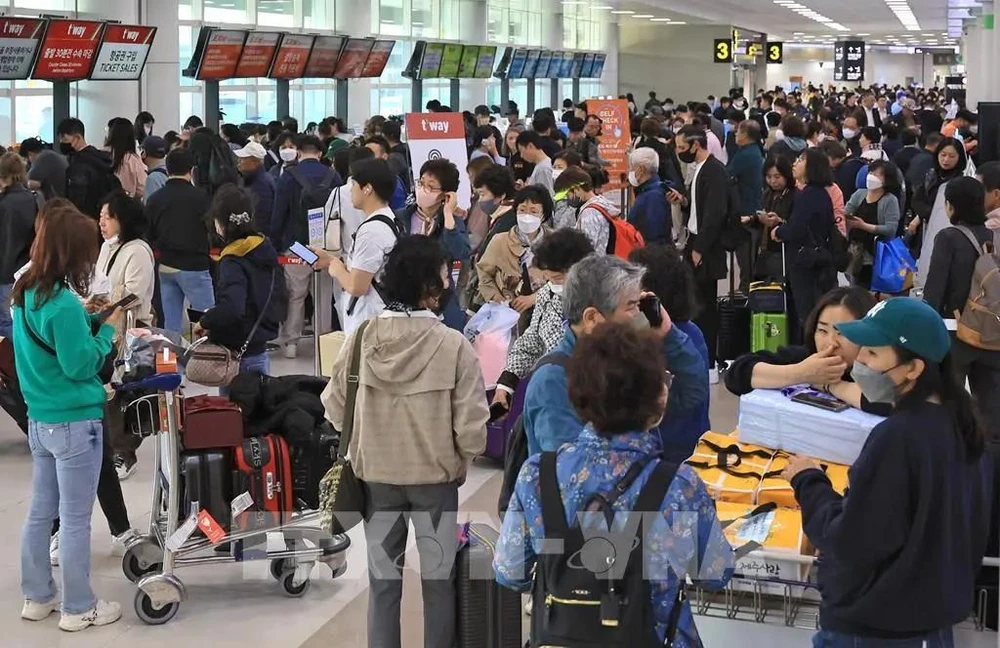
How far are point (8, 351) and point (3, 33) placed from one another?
6955 mm

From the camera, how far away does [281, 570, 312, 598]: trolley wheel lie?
219 inches

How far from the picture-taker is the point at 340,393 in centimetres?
431

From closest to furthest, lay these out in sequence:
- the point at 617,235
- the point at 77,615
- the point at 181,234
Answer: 1. the point at 77,615
2. the point at 617,235
3. the point at 181,234

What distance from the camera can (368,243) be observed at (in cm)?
640

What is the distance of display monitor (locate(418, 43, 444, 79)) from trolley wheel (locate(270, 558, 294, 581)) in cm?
1845

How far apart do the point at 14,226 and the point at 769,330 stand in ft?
15.8

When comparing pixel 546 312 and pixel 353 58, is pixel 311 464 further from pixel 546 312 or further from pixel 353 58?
pixel 353 58

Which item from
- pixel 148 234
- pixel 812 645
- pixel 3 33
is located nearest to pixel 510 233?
pixel 148 234

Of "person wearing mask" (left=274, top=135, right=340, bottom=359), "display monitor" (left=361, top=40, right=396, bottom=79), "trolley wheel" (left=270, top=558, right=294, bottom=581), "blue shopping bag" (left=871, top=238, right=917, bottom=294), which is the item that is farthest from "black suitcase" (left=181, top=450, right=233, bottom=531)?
"display monitor" (left=361, top=40, right=396, bottom=79)

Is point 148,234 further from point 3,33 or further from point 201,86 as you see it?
point 201,86

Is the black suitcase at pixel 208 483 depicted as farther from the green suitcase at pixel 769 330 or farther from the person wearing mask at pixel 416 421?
the green suitcase at pixel 769 330

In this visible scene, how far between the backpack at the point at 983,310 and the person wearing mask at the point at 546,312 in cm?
203

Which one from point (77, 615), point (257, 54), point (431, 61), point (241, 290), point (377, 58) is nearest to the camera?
point (77, 615)

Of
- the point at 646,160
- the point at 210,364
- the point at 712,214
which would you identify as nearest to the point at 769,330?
the point at 712,214
